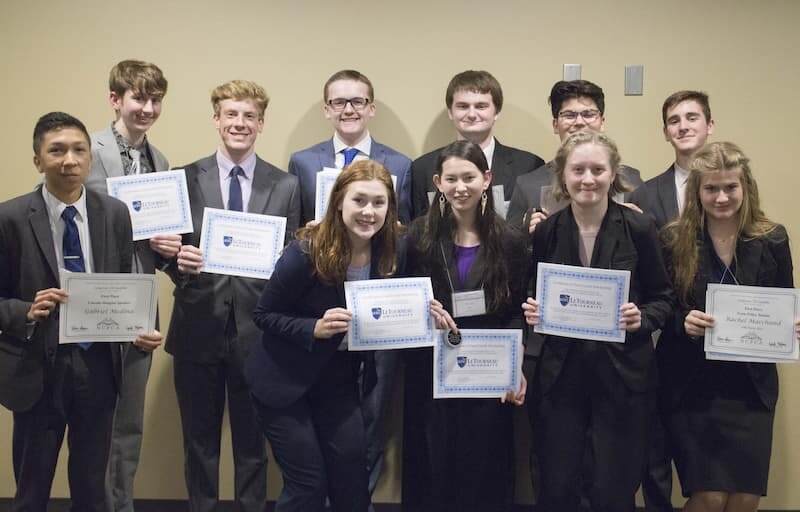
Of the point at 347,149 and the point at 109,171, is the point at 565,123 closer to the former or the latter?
the point at 347,149

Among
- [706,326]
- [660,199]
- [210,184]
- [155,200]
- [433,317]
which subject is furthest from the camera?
[660,199]

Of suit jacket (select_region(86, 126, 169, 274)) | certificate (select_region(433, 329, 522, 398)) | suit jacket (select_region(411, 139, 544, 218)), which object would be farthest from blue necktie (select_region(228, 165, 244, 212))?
certificate (select_region(433, 329, 522, 398))

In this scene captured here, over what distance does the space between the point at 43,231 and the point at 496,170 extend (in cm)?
224

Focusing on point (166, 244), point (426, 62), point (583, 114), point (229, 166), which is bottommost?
point (166, 244)

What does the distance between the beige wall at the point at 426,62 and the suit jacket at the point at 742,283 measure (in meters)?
1.37

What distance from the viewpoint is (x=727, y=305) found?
312 cm

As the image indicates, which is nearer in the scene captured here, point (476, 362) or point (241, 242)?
point (476, 362)

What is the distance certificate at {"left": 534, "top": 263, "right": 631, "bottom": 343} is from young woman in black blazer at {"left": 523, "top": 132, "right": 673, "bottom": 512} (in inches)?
1.9

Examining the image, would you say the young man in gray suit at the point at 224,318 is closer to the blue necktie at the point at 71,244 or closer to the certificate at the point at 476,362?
the blue necktie at the point at 71,244

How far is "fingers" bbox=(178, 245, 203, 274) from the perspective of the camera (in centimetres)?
345

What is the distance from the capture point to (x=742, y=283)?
3.19m

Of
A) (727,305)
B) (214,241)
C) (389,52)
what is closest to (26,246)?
(214,241)

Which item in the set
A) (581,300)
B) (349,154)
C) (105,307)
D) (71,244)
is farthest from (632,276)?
(71,244)

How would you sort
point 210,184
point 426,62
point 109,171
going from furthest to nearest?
point 426,62, point 210,184, point 109,171
